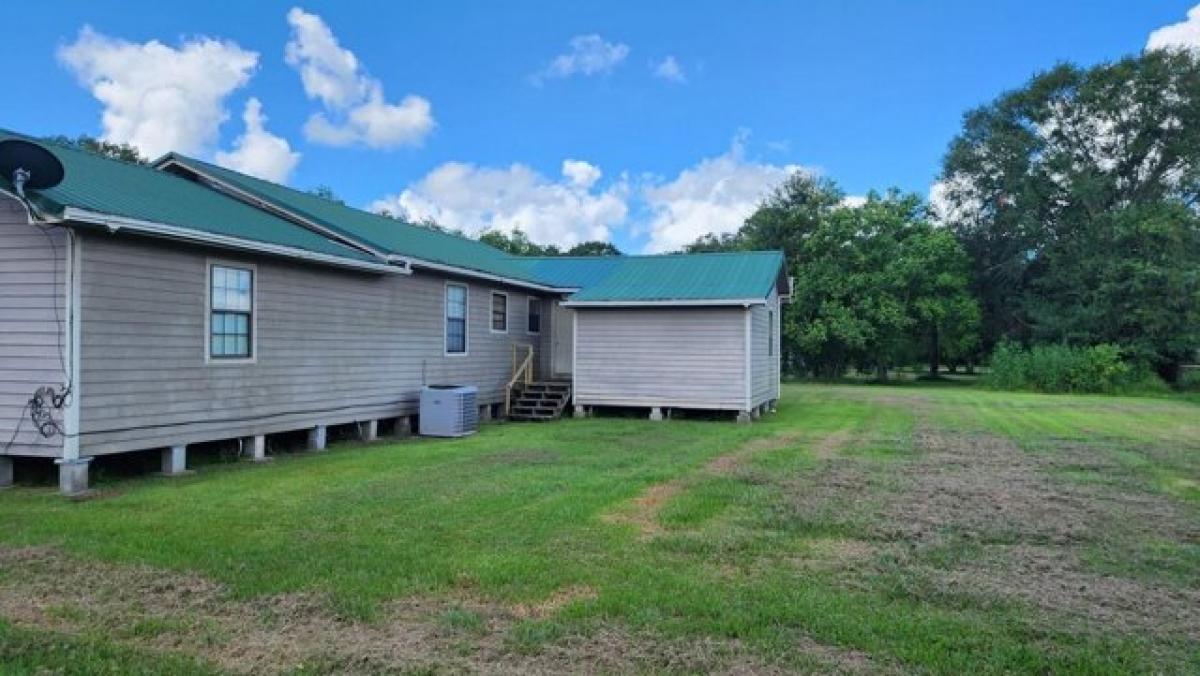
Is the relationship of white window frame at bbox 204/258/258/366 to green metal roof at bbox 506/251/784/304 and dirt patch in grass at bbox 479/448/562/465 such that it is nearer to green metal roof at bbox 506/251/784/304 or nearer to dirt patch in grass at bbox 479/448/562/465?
dirt patch in grass at bbox 479/448/562/465

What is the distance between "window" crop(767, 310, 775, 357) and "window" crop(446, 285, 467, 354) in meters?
7.39

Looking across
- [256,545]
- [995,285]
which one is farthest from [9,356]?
[995,285]

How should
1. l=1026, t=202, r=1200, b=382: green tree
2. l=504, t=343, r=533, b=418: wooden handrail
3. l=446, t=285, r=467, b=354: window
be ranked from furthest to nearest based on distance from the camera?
l=1026, t=202, r=1200, b=382: green tree < l=504, t=343, r=533, b=418: wooden handrail < l=446, t=285, r=467, b=354: window

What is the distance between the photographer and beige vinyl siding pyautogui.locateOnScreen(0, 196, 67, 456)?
7.82 meters

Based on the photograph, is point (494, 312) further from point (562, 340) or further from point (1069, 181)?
point (1069, 181)

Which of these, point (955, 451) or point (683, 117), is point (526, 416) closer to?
point (955, 451)

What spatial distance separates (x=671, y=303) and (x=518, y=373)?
12.9ft

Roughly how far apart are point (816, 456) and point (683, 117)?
61.9ft

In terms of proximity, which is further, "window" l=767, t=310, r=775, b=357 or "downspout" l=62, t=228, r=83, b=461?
"window" l=767, t=310, r=775, b=357

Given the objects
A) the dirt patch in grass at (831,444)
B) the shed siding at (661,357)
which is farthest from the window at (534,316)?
the dirt patch in grass at (831,444)

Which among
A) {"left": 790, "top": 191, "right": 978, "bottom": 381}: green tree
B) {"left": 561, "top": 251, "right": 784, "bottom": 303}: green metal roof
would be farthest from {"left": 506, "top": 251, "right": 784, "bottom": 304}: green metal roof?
{"left": 790, "top": 191, "right": 978, "bottom": 381}: green tree

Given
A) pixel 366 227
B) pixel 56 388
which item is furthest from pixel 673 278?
pixel 56 388

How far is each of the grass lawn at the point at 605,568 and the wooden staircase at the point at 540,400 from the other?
624cm

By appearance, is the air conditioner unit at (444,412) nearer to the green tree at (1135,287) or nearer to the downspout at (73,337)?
the downspout at (73,337)
